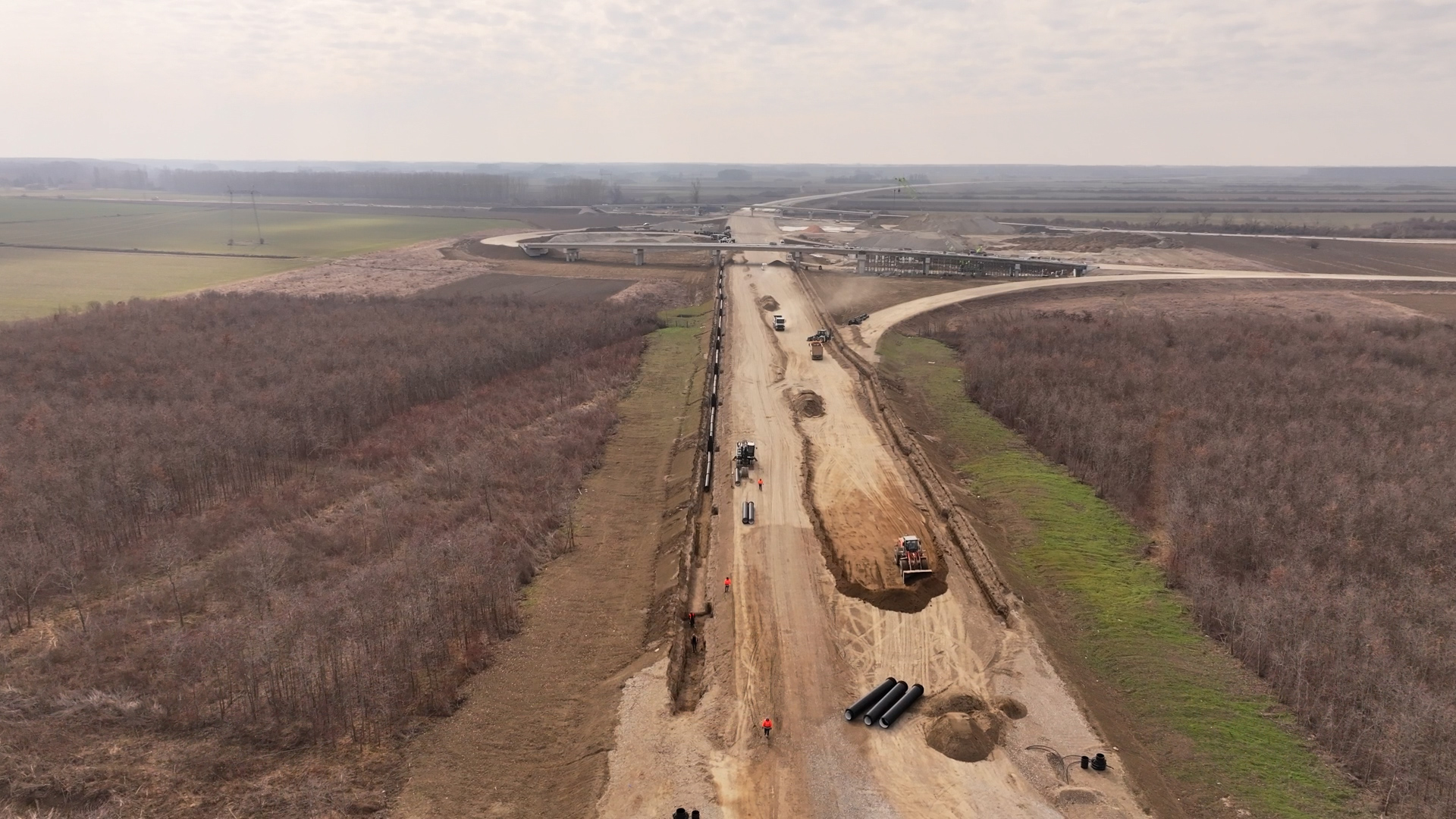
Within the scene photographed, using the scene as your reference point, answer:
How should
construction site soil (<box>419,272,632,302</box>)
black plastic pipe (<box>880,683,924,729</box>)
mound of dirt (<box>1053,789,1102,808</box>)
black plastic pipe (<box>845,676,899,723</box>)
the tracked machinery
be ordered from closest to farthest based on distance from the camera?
mound of dirt (<box>1053,789,1102,808</box>) < black plastic pipe (<box>880,683,924,729</box>) < black plastic pipe (<box>845,676,899,723</box>) < the tracked machinery < construction site soil (<box>419,272,632,302</box>)

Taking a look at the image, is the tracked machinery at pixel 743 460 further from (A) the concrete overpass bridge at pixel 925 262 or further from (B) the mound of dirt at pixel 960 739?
(A) the concrete overpass bridge at pixel 925 262

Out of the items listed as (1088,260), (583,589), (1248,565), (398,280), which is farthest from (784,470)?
(1088,260)

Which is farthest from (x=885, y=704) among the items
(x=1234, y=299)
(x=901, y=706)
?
(x=1234, y=299)

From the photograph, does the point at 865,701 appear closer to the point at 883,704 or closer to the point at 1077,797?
the point at 883,704

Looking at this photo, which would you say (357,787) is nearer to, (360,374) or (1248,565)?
(1248,565)

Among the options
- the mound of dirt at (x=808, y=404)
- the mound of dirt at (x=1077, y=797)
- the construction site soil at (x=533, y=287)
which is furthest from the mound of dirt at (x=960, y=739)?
the construction site soil at (x=533, y=287)

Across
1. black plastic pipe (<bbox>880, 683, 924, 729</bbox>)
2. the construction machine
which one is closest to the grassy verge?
the construction machine

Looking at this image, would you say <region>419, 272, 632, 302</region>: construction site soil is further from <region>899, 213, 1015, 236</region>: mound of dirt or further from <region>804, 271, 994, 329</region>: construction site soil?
<region>899, 213, 1015, 236</region>: mound of dirt
